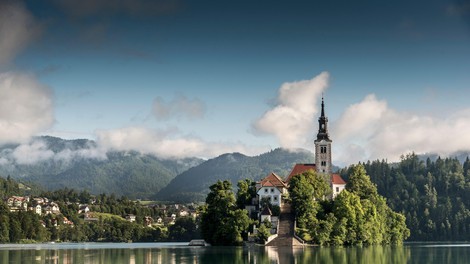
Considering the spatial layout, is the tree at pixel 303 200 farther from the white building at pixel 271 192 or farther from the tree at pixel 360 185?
the tree at pixel 360 185

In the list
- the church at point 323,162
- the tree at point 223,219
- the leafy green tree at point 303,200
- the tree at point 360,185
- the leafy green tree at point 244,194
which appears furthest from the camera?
the church at point 323,162

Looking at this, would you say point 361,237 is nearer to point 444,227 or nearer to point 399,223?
point 399,223

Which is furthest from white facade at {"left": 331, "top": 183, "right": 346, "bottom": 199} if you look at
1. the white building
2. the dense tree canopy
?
the white building

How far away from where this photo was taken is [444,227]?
182000 mm

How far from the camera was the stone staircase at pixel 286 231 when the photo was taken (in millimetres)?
108375

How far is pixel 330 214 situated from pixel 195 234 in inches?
2702

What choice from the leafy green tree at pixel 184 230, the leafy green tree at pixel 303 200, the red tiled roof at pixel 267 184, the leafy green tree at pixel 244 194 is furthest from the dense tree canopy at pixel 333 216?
the leafy green tree at pixel 184 230

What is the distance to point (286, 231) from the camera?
366 ft

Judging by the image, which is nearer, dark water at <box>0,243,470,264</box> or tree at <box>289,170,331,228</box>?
dark water at <box>0,243,470,264</box>

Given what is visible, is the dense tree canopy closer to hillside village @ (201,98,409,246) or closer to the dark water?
hillside village @ (201,98,409,246)

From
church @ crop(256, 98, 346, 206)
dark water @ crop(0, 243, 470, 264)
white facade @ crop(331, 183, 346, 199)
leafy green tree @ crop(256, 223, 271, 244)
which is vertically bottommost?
dark water @ crop(0, 243, 470, 264)

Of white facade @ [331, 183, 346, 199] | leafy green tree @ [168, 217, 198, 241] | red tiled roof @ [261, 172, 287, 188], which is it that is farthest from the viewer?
leafy green tree @ [168, 217, 198, 241]

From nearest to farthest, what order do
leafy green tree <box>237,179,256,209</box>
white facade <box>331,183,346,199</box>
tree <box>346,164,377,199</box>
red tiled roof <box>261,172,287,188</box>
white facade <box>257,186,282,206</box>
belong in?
white facade <box>257,186,282,206</box> → red tiled roof <box>261,172,287,188</box> → leafy green tree <box>237,179,256,209</box> → tree <box>346,164,377,199</box> → white facade <box>331,183,346,199</box>

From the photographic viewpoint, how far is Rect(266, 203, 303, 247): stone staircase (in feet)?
356
